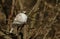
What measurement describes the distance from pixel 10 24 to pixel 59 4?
0.54 meters

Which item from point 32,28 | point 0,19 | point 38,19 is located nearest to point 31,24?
point 32,28

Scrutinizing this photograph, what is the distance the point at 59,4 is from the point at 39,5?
0.19 meters

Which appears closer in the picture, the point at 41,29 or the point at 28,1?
the point at 41,29

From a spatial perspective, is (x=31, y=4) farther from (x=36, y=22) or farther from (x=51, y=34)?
(x=51, y=34)

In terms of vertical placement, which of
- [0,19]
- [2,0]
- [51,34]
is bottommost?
[51,34]

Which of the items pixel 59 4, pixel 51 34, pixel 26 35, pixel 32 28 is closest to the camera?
pixel 26 35

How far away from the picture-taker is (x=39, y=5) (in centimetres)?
176

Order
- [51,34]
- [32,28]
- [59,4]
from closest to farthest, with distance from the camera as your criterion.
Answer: [32,28] < [51,34] < [59,4]

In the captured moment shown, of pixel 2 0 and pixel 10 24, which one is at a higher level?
pixel 2 0

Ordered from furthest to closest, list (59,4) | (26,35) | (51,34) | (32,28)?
(59,4) → (51,34) → (32,28) → (26,35)

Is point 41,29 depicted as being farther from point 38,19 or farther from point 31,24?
point 38,19

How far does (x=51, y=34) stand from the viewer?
1.67 meters

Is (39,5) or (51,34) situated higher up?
(39,5)

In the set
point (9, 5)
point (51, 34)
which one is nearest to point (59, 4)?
point (51, 34)
